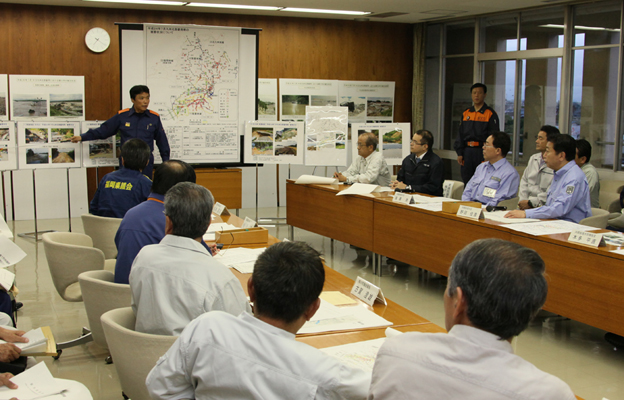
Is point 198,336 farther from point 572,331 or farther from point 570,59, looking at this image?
point 570,59

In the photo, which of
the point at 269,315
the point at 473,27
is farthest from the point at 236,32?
the point at 269,315

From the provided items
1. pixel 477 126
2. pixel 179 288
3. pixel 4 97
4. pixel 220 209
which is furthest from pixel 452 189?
pixel 4 97

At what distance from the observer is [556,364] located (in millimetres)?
3748

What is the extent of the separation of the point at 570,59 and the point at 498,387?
25.7 ft

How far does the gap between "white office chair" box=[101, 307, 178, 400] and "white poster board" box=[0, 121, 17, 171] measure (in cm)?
586

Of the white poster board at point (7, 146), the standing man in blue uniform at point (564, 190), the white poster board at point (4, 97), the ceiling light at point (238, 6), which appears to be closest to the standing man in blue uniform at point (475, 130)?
the ceiling light at point (238, 6)

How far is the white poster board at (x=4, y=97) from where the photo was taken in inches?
295

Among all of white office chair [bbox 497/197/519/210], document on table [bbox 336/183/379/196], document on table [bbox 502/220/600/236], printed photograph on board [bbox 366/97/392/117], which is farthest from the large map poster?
document on table [bbox 502/220/600/236]

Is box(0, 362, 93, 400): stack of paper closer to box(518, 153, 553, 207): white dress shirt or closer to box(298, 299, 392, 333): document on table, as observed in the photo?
box(298, 299, 392, 333): document on table

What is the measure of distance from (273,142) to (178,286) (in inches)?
230

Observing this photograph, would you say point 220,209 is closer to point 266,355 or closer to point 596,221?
point 596,221

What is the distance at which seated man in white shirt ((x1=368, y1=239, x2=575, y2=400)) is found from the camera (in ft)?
3.90

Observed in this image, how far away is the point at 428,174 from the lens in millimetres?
6234

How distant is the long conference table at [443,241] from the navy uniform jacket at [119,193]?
222 cm
